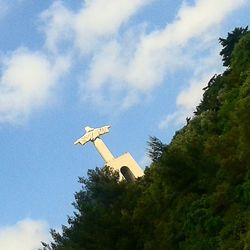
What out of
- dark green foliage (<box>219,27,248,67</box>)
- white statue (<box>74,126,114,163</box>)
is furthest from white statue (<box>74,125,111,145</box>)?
dark green foliage (<box>219,27,248,67</box>)

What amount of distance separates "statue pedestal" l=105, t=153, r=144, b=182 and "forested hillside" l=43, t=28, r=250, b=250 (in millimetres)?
13395

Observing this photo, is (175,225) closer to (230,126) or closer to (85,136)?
(230,126)

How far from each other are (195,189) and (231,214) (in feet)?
16.7

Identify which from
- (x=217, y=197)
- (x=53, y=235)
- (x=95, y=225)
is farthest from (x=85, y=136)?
(x=217, y=197)

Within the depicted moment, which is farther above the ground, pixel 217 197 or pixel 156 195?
pixel 156 195

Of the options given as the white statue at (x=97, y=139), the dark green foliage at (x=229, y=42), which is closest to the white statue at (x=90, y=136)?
the white statue at (x=97, y=139)

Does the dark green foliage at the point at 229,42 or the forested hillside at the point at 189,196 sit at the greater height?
the dark green foliage at the point at 229,42

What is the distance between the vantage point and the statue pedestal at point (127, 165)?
5162 centimetres

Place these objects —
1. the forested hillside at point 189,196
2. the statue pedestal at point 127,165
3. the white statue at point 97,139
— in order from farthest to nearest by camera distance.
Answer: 1. the white statue at point 97,139
2. the statue pedestal at point 127,165
3. the forested hillside at point 189,196

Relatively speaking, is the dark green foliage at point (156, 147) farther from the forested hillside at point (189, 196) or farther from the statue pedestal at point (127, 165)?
the statue pedestal at point (127, 165)

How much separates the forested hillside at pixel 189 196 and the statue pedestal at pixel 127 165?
13.4m

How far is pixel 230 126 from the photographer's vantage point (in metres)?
28.5

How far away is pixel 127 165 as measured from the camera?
170 ft

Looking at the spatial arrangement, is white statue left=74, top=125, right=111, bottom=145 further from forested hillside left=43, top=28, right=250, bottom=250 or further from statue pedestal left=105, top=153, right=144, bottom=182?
forested hillside left=43, top=28, right=250, bottom=250
